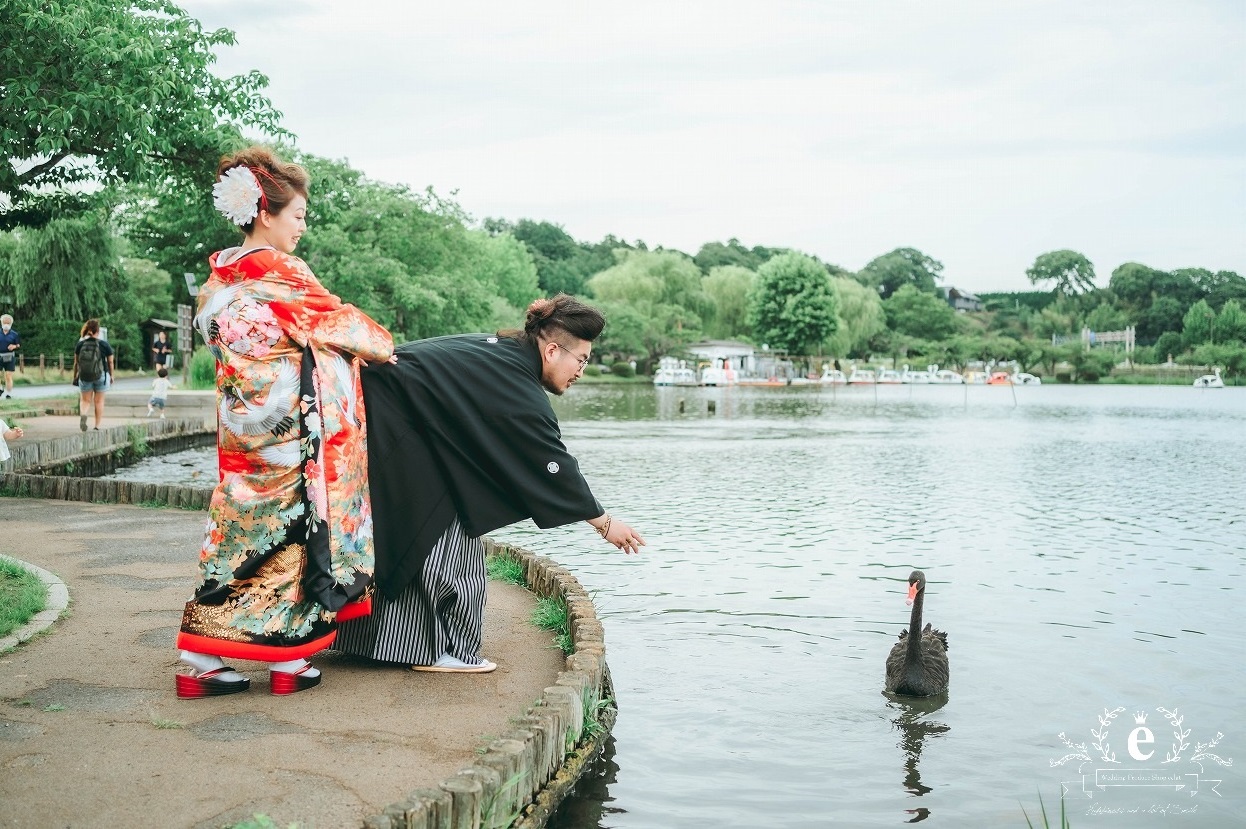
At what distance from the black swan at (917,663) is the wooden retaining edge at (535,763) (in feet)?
6.76

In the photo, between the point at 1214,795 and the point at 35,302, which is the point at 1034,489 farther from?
the point at 35,302

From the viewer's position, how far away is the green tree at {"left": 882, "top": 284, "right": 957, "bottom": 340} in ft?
329

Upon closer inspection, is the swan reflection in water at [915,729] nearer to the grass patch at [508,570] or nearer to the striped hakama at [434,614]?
the striped hakama at [434,614]

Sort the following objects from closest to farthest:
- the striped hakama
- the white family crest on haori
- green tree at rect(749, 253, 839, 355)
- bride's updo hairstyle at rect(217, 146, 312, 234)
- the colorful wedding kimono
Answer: the colorful wedding kimono → bride's updo hairstyle at rect(217, 146, 312, 234) → the striped hakama → the white family crest on haori → green tree at rect(749, 253, 839, 355)

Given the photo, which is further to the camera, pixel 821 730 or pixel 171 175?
pixel 171 175

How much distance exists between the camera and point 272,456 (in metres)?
4.65

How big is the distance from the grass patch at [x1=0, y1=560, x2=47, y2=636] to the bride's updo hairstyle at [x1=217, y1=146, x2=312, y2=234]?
256cm

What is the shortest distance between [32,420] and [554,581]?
1853 cm

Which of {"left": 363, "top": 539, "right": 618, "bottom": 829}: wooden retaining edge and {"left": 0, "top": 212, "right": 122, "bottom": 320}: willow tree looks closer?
{"left": 363, "top": 539, "right": 618, "bottom": 829}: wooden retaining edge

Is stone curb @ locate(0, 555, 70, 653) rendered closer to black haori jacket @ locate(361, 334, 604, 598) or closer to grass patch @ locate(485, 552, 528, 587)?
black haori jacket @ locate(361, 334, 604, 598)

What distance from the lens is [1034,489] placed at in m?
19.1

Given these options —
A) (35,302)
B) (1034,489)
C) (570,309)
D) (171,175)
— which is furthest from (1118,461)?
(35,302)

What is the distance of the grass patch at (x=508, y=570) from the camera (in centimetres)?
773

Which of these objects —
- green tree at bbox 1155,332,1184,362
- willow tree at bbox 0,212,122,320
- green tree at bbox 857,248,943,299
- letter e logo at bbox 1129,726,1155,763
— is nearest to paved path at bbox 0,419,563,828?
letter e logo at bbox 1129,726,1155,763
